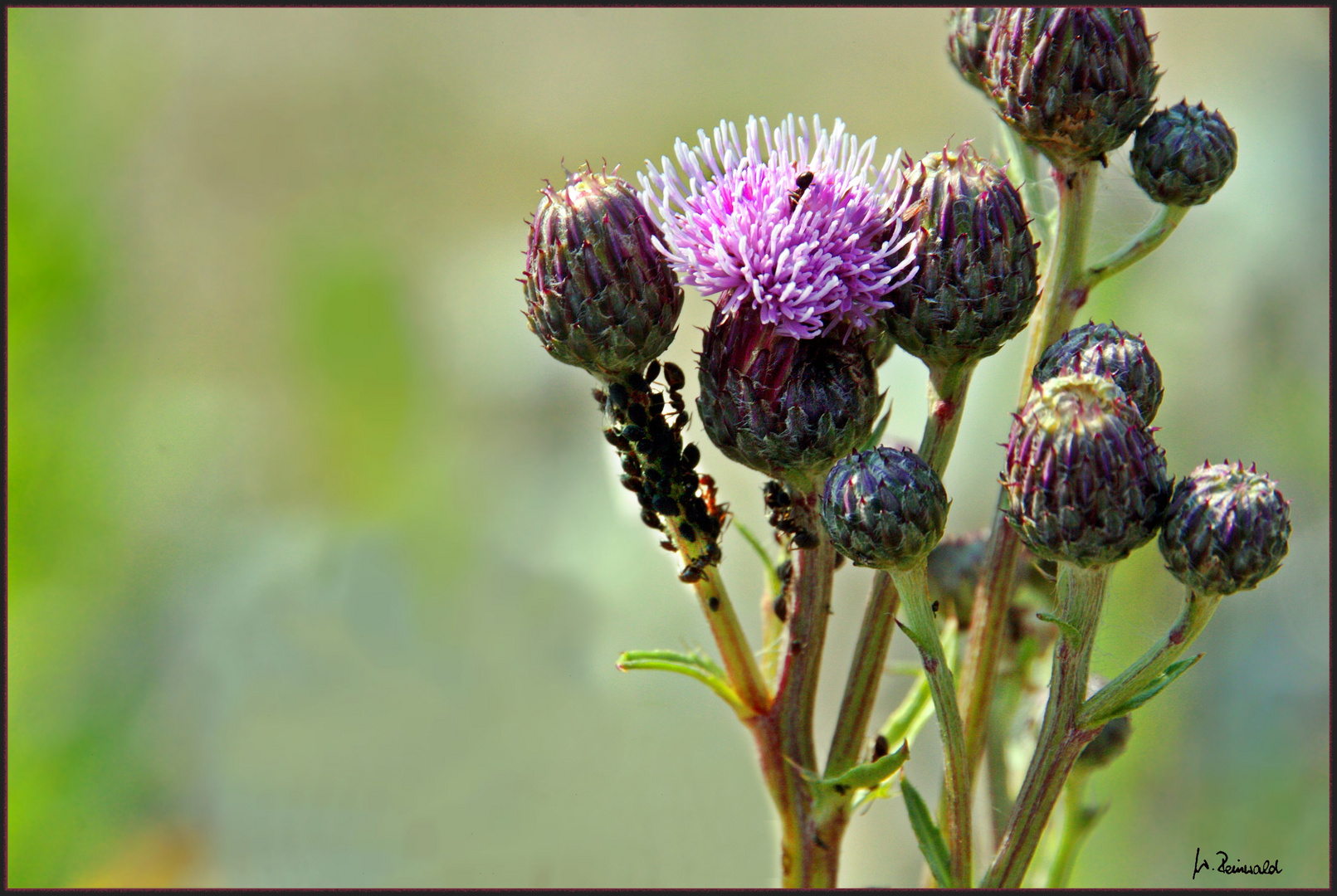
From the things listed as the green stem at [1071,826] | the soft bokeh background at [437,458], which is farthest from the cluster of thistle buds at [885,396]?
the soft bokeh background at [437,458]

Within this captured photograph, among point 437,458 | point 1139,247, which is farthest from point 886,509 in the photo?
point 437,458

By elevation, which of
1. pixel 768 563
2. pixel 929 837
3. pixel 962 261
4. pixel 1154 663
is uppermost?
pixel 962 261

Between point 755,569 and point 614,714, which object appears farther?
point 755,569

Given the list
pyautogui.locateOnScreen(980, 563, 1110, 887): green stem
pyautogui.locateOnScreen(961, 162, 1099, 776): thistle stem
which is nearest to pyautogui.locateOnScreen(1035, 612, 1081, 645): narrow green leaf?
pyautogui.locateOnScreen(980, 563, 1110, 887): green stem

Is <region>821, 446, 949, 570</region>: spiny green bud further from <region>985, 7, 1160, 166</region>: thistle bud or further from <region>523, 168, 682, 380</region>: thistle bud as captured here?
<region>985, 7, 1160, 166</region>: thistle bud

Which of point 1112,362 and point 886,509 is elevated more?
point 1112,362

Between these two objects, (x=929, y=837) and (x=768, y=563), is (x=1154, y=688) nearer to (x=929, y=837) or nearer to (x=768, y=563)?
(x=929, y=837)

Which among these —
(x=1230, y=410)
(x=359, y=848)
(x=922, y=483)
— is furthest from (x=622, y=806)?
(x=1230, y=410)

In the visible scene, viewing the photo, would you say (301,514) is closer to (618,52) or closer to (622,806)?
(622,806)
